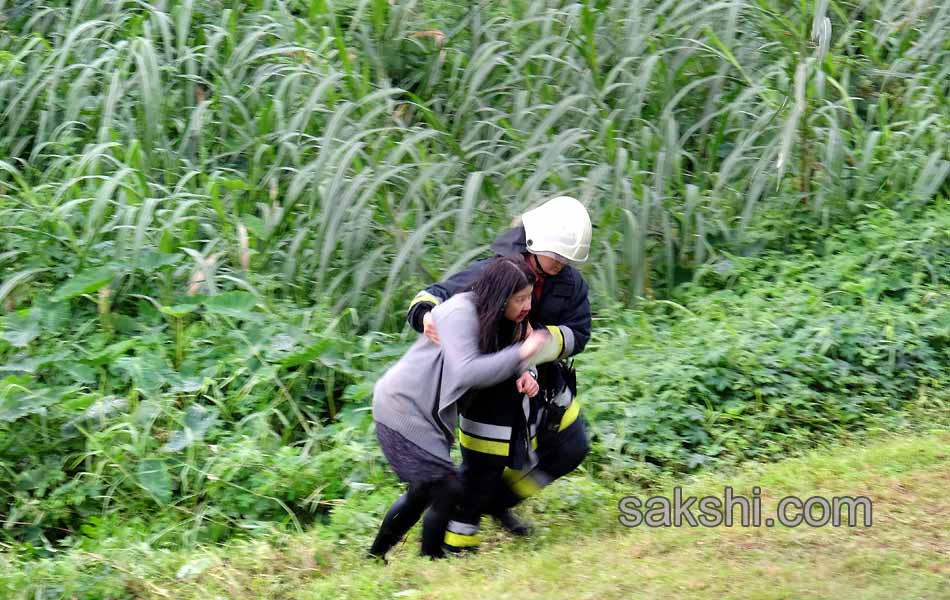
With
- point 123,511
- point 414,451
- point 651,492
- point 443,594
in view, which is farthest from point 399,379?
point 123,511

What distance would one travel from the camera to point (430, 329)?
4355mm

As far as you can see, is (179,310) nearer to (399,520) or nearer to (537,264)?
(399,520)

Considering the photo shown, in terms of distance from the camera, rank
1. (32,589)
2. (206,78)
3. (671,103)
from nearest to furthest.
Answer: (32,589) → (671,103) → (206,78)

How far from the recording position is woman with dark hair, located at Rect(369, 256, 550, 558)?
418 cm

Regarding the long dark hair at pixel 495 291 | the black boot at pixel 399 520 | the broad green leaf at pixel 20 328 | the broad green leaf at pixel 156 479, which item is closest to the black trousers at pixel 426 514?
the black boot at pixel 399 520

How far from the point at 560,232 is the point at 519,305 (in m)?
0.30

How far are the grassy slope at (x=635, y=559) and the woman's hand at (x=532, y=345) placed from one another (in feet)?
2.77

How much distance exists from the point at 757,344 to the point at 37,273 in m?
4.03

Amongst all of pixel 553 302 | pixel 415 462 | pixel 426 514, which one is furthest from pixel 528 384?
pixel 426 514

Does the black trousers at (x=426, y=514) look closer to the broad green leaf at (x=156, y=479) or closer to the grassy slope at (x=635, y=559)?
the grassy slope at (x=635, y=559)

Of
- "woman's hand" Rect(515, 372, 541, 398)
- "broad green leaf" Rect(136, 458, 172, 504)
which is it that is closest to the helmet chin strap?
"woman's hand" Rect(515, 372, 541, 398)

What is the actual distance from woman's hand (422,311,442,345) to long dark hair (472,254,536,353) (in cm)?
19

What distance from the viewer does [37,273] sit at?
6660 mm

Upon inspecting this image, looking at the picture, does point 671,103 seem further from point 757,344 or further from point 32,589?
point 32,589
